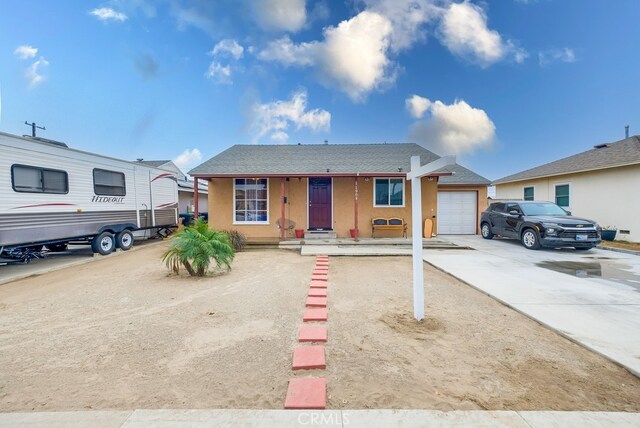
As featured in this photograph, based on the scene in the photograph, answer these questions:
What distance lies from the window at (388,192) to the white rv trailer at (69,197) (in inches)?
362

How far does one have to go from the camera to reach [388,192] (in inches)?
444

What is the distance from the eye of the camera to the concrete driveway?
3.21 m

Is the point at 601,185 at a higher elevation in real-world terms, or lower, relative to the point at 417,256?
higher

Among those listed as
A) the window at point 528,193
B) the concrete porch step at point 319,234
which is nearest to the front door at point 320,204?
the concrete porch step at point 319,234

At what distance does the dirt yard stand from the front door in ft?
20.1

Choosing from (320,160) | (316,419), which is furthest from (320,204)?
(316,419)

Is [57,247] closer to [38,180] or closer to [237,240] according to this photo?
[38,180]

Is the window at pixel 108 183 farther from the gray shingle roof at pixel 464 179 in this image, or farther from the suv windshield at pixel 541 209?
the suv windshield at pixel 541 209

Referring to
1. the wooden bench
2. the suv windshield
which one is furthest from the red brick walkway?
the suv windshield

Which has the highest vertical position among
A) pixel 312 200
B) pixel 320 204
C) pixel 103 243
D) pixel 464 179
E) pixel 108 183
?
pixel 464 179

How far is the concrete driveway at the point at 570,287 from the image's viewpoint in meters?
3.21

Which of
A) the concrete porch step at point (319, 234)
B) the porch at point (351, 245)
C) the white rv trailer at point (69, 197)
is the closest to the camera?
the white rv trailer at point (69, 197)

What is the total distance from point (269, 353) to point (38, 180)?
8.60m

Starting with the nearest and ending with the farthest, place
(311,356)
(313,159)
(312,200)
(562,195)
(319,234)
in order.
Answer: (311,356), (319,234), (312,200), (313,159), (562,195)
